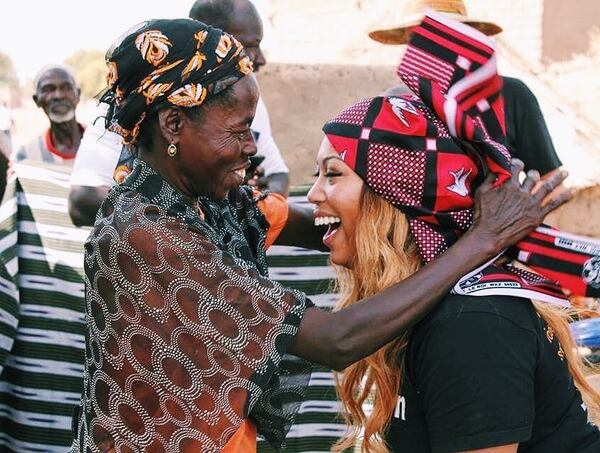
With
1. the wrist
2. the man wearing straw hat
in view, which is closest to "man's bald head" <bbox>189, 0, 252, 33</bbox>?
the man wearing straw hat

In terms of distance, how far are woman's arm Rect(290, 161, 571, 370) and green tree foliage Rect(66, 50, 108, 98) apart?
29798 mm

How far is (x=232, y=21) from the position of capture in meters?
4.72

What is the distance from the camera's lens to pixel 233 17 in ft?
15.5

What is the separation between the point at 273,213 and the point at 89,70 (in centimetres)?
3664

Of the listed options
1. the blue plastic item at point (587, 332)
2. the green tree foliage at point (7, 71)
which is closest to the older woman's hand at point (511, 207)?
the blue plastic item at point (587, 332)

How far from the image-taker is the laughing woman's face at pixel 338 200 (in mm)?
2447

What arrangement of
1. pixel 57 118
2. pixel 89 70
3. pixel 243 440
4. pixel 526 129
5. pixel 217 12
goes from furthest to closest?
pixel 89 70 < pixel 57 118 < pixel 526 129 < pixel 217 12 < pixel 243 440

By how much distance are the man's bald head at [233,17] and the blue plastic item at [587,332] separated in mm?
2195

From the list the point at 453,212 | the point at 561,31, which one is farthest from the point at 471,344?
the point at 561,31

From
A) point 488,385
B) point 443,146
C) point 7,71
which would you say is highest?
point 443,146

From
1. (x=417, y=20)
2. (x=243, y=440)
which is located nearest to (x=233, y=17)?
(x=417, y=20)

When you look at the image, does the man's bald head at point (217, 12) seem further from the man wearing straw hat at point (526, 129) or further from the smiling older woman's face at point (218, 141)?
the smiling older woman's face at point (218, 141)

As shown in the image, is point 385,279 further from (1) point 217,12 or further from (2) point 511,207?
(1) point 217,12

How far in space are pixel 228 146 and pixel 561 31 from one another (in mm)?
5878
